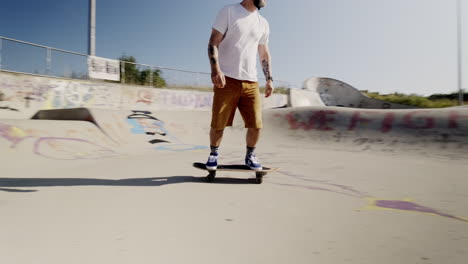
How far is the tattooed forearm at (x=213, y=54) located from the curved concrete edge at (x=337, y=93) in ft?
75.1

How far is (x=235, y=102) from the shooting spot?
9.58 ft

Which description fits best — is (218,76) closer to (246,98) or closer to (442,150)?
(246,98)

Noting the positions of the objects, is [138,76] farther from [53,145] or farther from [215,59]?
[215,59]

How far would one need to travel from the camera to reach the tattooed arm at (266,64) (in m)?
3.26

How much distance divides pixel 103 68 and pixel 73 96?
9.17 feet

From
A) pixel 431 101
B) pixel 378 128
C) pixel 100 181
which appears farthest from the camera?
pixel 431 101

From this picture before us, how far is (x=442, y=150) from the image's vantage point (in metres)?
5.41

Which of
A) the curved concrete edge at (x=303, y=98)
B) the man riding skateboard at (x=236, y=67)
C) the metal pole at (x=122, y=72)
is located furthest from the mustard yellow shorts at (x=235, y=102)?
the curved concrete edge at (x=303, y=98)

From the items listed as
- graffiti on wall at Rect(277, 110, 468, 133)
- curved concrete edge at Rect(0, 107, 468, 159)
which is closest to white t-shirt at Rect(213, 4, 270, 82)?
curved concrete edge at Rect(0, 107, 468, 159)

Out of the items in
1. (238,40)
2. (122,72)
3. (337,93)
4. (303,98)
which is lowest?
(238,40)

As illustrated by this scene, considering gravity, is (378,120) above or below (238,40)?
below

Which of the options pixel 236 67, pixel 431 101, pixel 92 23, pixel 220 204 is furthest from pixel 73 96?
pixel 431 101

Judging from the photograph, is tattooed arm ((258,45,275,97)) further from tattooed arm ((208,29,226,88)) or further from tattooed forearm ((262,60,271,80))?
tattooed arm ((208,29,226,88))

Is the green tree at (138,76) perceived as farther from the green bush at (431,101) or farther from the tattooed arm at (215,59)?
the green bush at (431,101)
